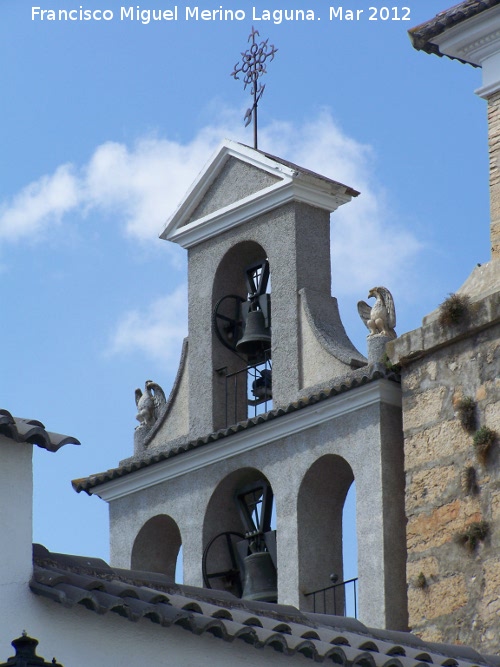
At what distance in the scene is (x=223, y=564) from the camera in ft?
55.7

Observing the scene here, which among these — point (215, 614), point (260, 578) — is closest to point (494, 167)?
point (260, 578)

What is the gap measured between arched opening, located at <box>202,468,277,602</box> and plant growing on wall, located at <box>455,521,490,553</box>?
256 cm

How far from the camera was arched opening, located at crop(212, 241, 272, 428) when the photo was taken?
56.5 feet

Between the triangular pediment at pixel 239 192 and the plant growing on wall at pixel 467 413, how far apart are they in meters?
2.99

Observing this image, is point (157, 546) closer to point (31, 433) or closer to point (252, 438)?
point (252, 438)

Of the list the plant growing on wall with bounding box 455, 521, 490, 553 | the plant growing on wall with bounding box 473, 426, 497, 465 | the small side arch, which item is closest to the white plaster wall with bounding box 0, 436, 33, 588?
the plant growing on wall with bounding box 455, 521, 490, 553

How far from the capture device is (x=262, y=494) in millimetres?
16906

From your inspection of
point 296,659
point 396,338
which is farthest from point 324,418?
point 296,659

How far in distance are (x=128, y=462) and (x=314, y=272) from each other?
7.59ft

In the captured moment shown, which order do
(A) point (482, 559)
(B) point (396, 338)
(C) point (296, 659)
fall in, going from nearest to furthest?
Result: 1. (C) point (296, 659)
2. (A) point (482, 559)
3. (B) point (396, 338)

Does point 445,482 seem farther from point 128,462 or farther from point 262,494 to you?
point 128,462

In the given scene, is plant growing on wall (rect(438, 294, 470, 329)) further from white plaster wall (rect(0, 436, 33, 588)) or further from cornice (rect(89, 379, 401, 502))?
white plaster wall (rect(0, 436, 33, 588))

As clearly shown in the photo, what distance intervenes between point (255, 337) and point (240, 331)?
0.52 m

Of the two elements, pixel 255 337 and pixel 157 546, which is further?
pixel 157 546
